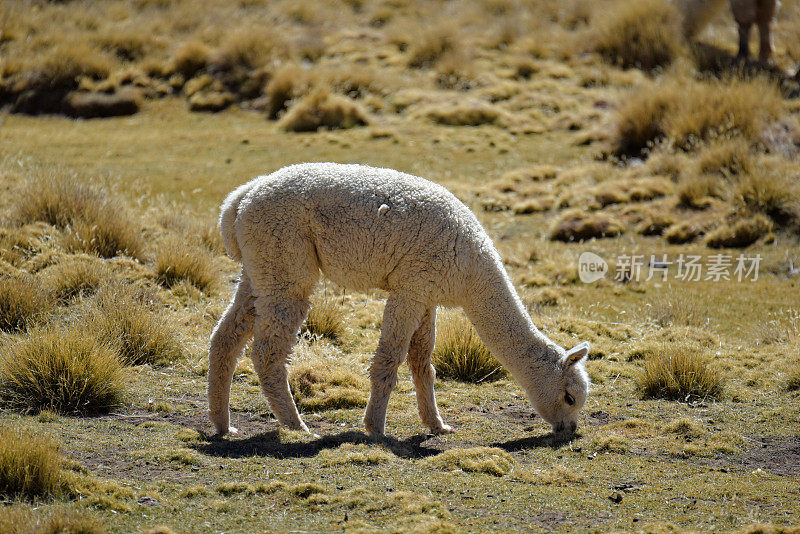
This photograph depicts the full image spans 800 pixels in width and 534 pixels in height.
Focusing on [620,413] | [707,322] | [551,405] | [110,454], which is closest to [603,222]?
[707,322]

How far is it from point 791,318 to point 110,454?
7.52 meters

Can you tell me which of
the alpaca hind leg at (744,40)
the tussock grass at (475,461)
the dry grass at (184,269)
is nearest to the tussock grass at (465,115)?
the alpaca hind leg at (744,40)

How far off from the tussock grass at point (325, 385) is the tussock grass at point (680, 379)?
2669 mm

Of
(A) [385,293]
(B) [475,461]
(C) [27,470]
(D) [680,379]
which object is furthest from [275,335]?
(A) [385,293]

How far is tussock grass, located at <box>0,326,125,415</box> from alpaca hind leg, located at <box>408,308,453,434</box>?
2.42 m

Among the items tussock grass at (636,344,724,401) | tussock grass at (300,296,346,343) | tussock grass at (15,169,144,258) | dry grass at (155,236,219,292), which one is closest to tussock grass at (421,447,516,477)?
tussock grass at (636,344,724,401)

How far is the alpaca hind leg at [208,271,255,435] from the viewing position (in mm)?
6734

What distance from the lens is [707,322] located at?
33.6ft

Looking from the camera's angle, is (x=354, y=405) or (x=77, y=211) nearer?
(x=354, y=405)

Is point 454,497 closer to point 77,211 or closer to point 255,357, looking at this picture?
point 255,357

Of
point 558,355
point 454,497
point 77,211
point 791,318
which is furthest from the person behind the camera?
point 77,211

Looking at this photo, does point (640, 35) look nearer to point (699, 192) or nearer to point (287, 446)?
point (699, 192)

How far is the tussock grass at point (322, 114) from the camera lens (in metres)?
18.2

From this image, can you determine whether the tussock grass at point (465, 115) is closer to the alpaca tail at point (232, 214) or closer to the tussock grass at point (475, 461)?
the alpaca tail at point (232, 214)
